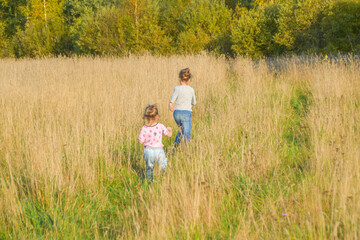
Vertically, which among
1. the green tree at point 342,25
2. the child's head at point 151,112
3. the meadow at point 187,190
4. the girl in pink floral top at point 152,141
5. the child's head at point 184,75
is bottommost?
the meadow at point 187,190

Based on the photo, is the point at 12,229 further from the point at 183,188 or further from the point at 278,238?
the point at 278,238

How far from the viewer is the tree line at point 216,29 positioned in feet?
49.6

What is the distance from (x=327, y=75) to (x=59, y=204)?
710cm

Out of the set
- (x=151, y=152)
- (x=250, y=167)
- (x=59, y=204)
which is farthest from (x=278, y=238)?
(x=59, y=204)

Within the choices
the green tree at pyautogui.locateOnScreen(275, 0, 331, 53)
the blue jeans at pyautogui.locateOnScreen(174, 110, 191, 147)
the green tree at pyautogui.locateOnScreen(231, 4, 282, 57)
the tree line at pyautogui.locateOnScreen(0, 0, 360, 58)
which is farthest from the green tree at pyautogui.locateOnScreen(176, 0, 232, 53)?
the blue jeans at pyautogui.locateOnScreen(174, 110, 191, 147)

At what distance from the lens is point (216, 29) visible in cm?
2044

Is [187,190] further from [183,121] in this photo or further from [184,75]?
[184,75]

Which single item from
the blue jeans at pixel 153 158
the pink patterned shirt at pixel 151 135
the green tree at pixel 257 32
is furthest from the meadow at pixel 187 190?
the green tree at pixel 257 32

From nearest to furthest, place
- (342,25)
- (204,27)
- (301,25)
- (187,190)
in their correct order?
(187,190) → (342,25) → (301,25) → (204,27)

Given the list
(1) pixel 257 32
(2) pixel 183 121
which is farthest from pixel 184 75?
(1) pixel 257 32

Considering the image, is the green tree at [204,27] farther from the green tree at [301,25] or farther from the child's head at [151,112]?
the child's head at [151,112]

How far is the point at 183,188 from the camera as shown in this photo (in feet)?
9.18

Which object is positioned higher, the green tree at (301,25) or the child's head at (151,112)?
the green tree at (301,25)

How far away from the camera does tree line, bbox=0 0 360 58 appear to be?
15133mm
